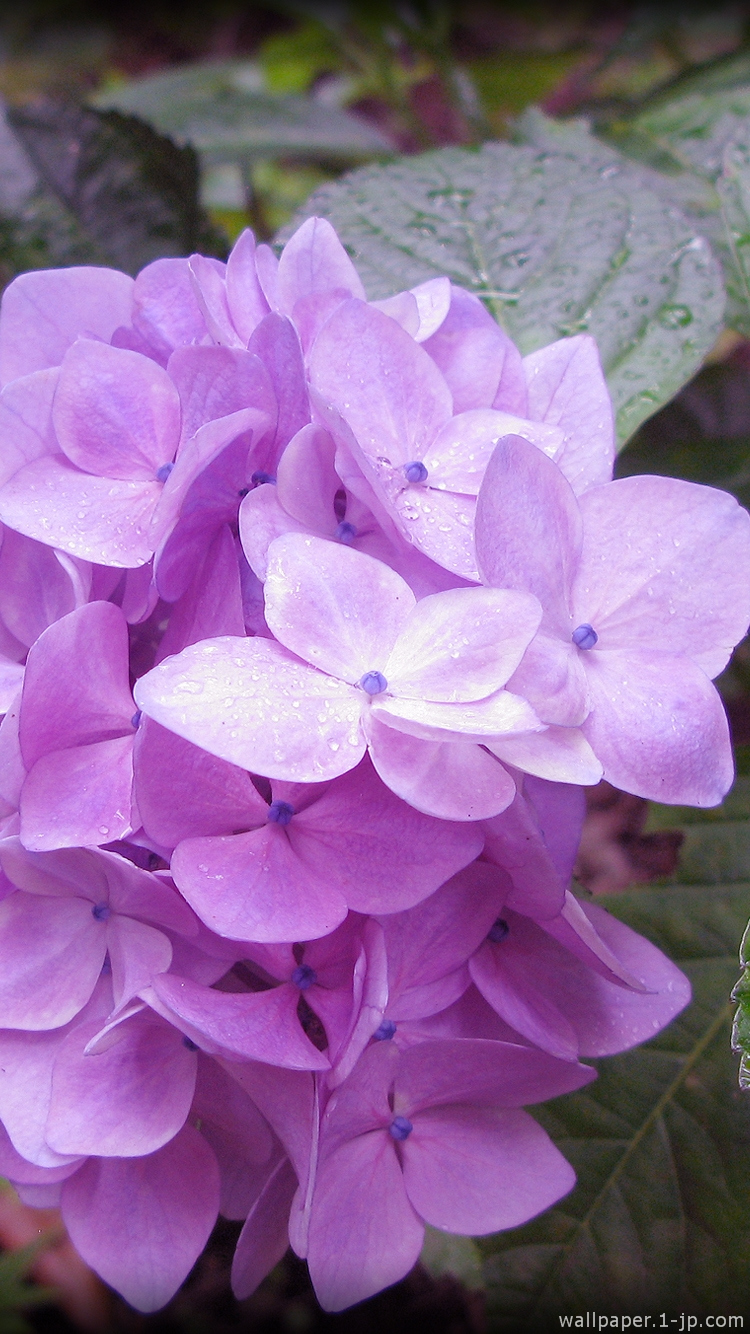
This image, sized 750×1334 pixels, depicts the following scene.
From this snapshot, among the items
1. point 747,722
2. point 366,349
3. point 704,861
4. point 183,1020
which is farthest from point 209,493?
point 747,722

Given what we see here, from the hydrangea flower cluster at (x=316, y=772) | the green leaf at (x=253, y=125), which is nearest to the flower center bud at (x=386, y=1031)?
the hydrangea flower cluster at (x=316, y=772)

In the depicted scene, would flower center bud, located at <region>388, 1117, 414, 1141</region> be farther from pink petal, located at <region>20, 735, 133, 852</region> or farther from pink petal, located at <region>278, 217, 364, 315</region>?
pink petal, located at <region>278, 217, 364, 315</region>

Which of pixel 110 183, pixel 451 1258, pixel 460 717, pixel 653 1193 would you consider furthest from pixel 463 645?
pixel 110 183

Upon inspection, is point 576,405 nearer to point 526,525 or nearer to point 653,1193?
point 526,525

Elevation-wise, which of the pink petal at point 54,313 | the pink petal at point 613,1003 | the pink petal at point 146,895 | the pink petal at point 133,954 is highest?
the pink petal at point 54,313

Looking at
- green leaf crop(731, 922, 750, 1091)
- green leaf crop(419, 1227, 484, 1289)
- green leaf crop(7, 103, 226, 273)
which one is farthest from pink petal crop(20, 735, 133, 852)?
green leaf crop(7, 103, 226, 273)

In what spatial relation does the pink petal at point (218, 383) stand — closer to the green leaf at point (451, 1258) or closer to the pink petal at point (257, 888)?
the pink petal at point (257, 888)
